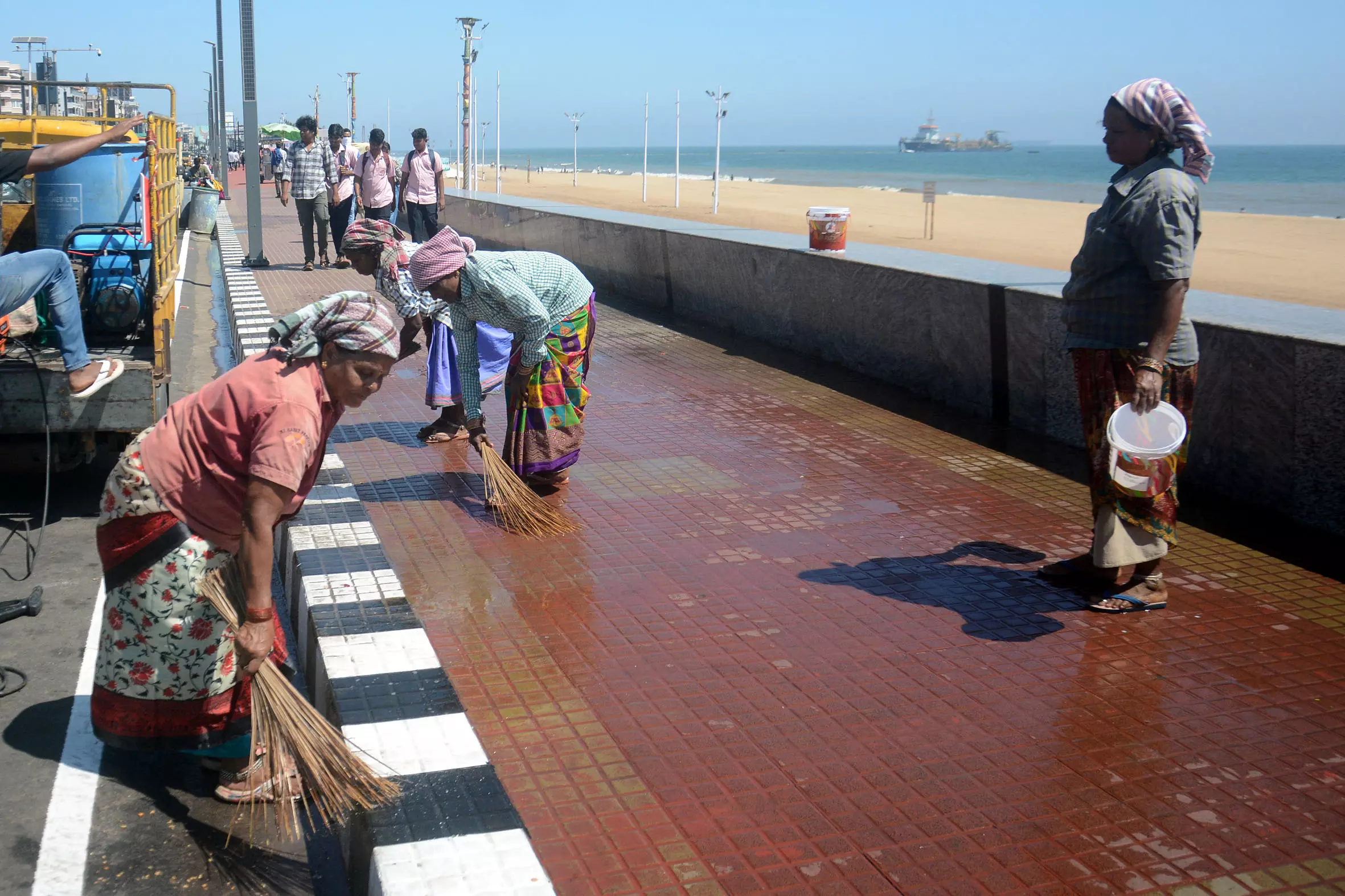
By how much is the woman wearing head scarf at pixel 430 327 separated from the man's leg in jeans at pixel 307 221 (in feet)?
30.3

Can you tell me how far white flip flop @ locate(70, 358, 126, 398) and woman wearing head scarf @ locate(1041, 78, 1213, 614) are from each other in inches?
180

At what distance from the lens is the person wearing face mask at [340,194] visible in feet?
52.1

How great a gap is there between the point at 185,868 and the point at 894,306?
6.62 m

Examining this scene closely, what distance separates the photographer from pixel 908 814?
10.6 ft

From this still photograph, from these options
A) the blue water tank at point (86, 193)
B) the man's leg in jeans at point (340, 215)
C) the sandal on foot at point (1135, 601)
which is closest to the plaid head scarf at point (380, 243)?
the blue water tank at point (86, 193)

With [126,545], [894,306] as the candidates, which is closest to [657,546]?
Result: [126,545]

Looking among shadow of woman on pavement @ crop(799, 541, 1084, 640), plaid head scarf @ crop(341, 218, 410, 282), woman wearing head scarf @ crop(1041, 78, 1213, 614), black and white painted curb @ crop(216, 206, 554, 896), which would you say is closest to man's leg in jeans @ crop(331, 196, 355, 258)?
plaid head scarf @ crop(341, 218, 410, 282)

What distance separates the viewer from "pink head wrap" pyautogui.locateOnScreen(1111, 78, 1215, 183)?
4.37 metres

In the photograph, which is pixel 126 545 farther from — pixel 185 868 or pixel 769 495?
pixel 769 495

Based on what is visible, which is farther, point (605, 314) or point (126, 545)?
point (605, 314)

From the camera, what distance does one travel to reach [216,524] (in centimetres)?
330

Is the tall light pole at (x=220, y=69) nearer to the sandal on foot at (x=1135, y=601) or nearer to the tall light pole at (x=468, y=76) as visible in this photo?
the tall light pole at (x=468, y=76)

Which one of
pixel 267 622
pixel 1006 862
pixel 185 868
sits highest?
pixel 267 622

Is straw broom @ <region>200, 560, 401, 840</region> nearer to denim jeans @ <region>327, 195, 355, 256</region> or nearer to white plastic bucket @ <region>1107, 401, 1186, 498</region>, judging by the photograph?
white plastic bucket @ <region>1107, 401, 1186, 498</region>
